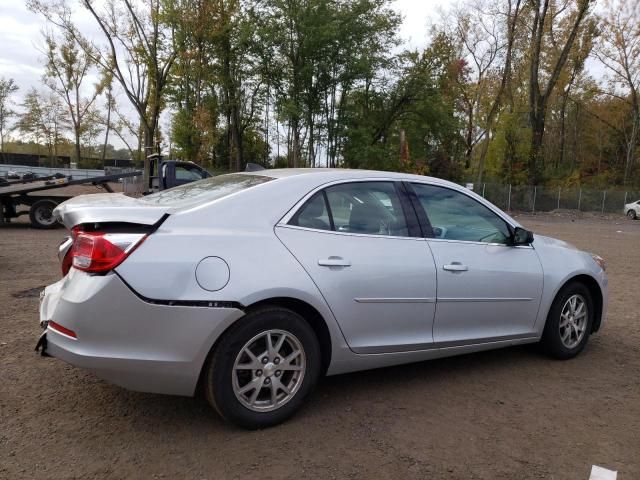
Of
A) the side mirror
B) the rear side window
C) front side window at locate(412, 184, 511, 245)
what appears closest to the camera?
the rear side window

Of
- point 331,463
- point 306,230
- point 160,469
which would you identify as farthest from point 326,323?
point 160,469

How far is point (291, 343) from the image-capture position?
124 inches

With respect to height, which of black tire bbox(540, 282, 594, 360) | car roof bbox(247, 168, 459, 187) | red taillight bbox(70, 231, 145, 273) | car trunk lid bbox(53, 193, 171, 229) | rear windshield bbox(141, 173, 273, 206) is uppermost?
car roof bbox(247, 168, 459, 187)

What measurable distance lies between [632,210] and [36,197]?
123ft

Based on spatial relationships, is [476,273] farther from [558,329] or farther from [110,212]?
[110,212]

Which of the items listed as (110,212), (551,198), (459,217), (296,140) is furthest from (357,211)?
(551,198)

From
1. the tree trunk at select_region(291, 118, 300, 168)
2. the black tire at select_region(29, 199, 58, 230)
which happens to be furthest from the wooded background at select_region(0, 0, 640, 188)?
the black tire at select_region(29, 199, 58, 230)

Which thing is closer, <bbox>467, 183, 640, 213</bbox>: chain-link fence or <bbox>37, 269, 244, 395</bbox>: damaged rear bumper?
<bbox>37, 269, 244, 395</bbox>: damaged rear bumper

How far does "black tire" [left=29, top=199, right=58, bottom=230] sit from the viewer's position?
13386mm

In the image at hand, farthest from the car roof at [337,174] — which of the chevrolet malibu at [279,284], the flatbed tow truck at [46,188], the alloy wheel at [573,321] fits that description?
the flatbed tow truck at [46,188]

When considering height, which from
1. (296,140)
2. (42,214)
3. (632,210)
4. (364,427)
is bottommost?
(364,427)

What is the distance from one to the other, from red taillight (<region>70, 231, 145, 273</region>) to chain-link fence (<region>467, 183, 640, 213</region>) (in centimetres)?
3763

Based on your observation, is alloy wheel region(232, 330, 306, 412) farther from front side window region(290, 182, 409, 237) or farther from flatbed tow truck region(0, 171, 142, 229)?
flatbed tow truck region(0, 171, 142, 229)

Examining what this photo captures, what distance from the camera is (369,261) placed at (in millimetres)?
3395
